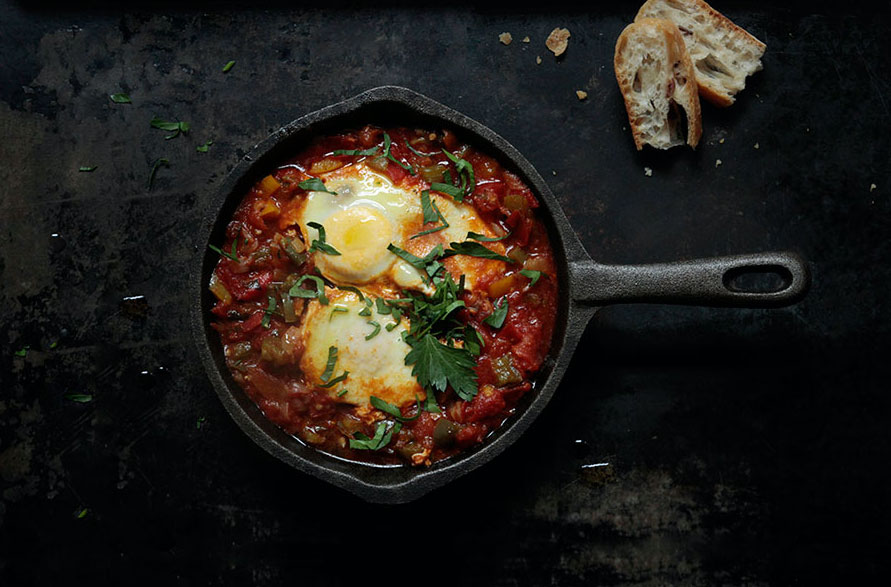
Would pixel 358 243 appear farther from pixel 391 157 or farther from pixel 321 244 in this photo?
pixel 391 157

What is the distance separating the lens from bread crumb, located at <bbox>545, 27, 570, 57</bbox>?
135 inches

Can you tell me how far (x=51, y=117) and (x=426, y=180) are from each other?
5.75 feet

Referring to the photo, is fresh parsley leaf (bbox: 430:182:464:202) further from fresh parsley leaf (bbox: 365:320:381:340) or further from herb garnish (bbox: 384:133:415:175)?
fresh parsley leaf (bbox: 365:320:381:340)

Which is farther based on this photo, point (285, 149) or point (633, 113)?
point (633, 113)

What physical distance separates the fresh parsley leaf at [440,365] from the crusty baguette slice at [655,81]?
49.6 inches

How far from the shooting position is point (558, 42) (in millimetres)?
3420

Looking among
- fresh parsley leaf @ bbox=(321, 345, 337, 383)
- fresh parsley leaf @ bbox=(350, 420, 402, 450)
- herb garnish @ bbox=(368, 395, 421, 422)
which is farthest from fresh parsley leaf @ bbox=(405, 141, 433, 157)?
fresh parsley leaf @ bbox=(350, 420, 402, 450)

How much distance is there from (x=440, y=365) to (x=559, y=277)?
59cm

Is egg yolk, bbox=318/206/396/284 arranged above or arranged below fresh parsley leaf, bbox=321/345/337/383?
above

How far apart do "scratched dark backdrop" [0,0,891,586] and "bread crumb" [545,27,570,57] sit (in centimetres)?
5

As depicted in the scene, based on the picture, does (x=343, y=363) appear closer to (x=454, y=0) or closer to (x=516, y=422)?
(x=516, y=422)

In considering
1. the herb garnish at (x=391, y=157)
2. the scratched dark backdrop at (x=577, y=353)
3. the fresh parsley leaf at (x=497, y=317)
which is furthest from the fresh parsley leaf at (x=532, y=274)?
the herb garnish at (x=391, y=157)

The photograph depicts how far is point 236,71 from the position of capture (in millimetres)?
3420

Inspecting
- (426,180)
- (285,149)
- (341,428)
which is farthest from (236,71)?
(341,428)
